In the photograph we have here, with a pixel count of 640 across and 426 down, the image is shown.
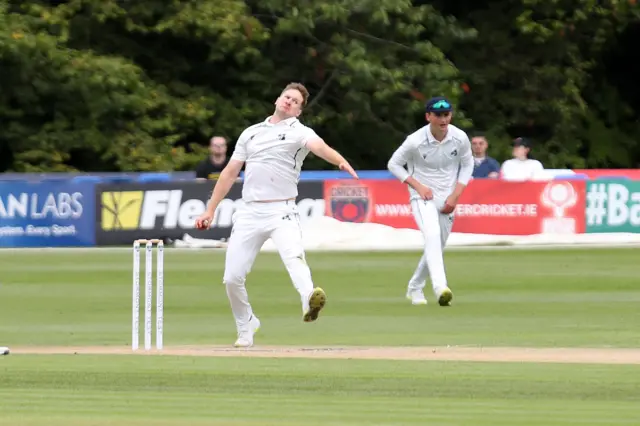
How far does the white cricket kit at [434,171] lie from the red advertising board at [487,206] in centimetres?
949

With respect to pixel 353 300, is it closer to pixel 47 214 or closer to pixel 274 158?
pixel 274 158

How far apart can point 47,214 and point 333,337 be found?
41.6 ft

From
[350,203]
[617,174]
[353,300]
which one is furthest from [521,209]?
[353,300]

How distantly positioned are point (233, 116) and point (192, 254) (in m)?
10.9

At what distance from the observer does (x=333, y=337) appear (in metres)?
14.4

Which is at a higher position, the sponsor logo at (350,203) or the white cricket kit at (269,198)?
the white cricket kit at (269,198)

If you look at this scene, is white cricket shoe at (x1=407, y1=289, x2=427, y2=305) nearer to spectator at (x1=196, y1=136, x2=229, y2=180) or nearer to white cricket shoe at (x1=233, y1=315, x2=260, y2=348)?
white cricket shoe at (x1=233, y1=315, x2=260, y2=348)

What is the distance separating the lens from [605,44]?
3869cm

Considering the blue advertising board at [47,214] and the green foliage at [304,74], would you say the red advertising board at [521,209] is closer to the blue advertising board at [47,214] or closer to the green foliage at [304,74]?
the blue advertising board at [47,214]

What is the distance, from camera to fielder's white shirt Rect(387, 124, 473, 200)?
54.0 feet

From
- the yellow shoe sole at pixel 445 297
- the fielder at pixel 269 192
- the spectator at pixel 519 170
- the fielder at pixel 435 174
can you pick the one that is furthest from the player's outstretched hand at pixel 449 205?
the spectator at pixel 519 170

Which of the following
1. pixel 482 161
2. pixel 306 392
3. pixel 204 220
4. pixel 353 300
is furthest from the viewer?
pixel 482 161

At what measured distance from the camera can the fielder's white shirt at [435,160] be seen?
54.0ft

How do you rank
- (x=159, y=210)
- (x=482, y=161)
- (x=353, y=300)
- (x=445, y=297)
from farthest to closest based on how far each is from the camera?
(x=159, y=210) < (x=482, y=161) < (x=353, y=300) < (x=445, y=297)
